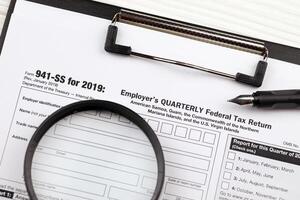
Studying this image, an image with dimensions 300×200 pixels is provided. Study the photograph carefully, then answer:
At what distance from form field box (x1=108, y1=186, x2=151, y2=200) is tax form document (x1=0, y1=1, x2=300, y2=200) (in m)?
0.03

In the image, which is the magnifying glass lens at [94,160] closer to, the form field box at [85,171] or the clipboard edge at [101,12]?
the form field box at [85,171]

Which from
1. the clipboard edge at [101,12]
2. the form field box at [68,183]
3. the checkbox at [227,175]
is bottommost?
the form field box at [68,183]

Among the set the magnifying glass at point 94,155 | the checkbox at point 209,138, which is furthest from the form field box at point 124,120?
the checkbox at point 209,138

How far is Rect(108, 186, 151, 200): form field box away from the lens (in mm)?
647

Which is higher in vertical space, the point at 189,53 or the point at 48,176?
the point at 189,53

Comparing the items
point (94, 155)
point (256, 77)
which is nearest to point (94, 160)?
point (94, 155)

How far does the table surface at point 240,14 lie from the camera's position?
28.1 inches

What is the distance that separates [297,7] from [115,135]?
32cm

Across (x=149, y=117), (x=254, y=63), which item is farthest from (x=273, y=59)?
(x=149, y=117)

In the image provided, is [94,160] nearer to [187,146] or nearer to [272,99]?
[187,146]

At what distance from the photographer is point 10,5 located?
70 cm

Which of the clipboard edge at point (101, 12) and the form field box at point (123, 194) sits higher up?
the clipboard edge at point (101, 12)

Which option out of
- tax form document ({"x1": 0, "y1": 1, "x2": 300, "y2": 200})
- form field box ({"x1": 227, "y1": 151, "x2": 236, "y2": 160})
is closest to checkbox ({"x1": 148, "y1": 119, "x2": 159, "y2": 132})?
tax form document ({"x1": 0, "y1": 1, "x2": 300, "y2": 200})

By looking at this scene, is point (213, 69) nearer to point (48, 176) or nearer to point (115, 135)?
point (115, 135)
